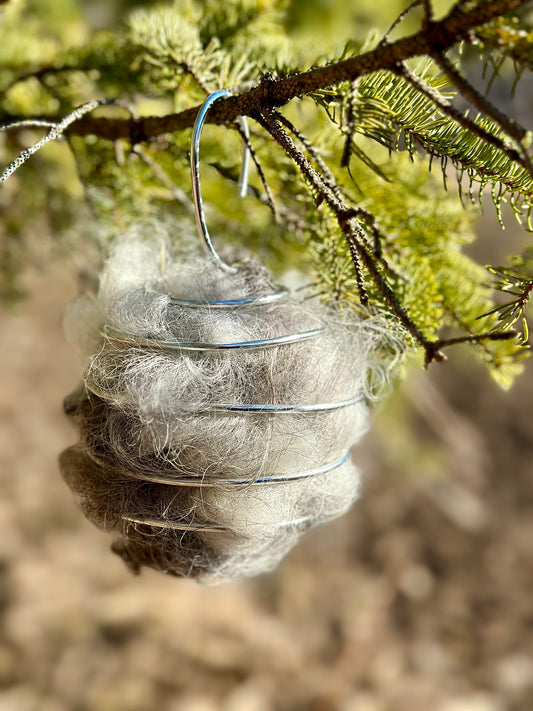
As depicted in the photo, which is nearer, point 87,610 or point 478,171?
point 478,171

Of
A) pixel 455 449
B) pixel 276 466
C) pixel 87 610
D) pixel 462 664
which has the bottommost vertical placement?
pixel 462 664

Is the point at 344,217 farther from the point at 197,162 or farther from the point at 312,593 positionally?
the point at 312,593

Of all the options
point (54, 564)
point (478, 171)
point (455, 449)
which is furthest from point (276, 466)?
point (54, 564)

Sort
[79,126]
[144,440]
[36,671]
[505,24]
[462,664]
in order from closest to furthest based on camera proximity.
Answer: [505,24], [144,440], [79,126], [36,671], [462,664]

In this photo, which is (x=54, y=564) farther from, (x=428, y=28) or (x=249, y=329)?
(x=428, y=28)

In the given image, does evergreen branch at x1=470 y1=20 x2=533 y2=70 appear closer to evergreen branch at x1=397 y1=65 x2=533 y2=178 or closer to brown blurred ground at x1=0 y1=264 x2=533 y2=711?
evergreen branch at x1=397 y1=65 x2=533 y2=178

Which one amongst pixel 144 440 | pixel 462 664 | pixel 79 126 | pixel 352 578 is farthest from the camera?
pixel 352 578

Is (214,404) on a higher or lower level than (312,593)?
higher

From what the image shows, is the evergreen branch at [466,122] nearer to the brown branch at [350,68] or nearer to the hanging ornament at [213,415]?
the brown branch at [350,68]

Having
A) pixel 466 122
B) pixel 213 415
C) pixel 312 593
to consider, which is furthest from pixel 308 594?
pixel 466 122

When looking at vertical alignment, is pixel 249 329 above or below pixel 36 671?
above
